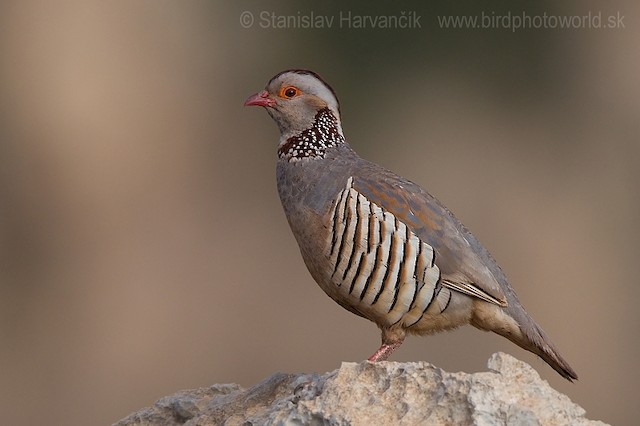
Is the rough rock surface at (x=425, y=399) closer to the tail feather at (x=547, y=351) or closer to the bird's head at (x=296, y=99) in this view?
the tail feather at (x=547, y=351)

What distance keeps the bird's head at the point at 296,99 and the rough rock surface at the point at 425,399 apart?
4.55 ft

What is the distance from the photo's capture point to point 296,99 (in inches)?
180

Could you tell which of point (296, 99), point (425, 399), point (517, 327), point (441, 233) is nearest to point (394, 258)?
point (441, 233)

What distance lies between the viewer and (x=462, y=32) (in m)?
9.02

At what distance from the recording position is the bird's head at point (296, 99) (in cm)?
457

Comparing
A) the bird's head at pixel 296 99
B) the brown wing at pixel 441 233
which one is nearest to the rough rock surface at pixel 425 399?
the brown wing at pixel 441 233

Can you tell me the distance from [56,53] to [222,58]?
108cm

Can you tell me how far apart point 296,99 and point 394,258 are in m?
0.77

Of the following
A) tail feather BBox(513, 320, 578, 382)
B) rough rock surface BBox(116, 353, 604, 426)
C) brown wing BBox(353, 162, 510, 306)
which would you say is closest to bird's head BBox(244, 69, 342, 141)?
brown wing BBox(353, 162, 510, 306)

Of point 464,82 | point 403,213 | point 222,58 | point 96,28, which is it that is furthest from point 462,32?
point 403,213

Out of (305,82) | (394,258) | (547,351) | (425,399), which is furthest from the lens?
(305,82)

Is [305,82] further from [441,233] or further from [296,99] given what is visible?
[441,233]

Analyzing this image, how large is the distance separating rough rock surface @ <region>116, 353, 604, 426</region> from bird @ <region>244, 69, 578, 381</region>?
79 centimetres

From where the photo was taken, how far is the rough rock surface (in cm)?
299
